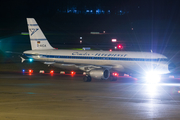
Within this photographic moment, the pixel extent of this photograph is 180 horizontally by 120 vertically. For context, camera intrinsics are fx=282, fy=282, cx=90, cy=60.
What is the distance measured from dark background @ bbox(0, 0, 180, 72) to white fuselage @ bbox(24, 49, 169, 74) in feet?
107

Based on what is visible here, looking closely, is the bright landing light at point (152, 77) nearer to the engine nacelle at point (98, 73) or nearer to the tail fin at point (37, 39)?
the engine nacelle at point (98, 73)

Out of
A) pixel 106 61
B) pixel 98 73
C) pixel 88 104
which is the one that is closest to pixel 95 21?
pixel 106 61

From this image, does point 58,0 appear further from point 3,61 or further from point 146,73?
point 146,73

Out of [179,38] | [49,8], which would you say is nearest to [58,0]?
[49,8]

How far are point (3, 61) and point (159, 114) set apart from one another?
4119 cm

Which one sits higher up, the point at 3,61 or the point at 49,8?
the point at 49,8

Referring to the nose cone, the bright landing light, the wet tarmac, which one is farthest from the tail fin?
the nose cone

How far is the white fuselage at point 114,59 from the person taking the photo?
31.9 metres

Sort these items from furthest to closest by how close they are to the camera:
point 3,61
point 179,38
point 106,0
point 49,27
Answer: point 106,0 < point 49,27 < point 179,38 < point 3,61

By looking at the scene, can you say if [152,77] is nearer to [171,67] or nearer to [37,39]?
[171,67]

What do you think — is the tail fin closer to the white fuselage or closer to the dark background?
the white fuselage

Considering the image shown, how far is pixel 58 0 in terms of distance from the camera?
138125 mm

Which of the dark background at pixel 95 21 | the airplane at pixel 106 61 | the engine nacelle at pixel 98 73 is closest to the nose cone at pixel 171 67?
the airplane at pixel 106 61

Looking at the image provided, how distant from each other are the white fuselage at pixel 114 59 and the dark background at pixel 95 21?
107 ft
